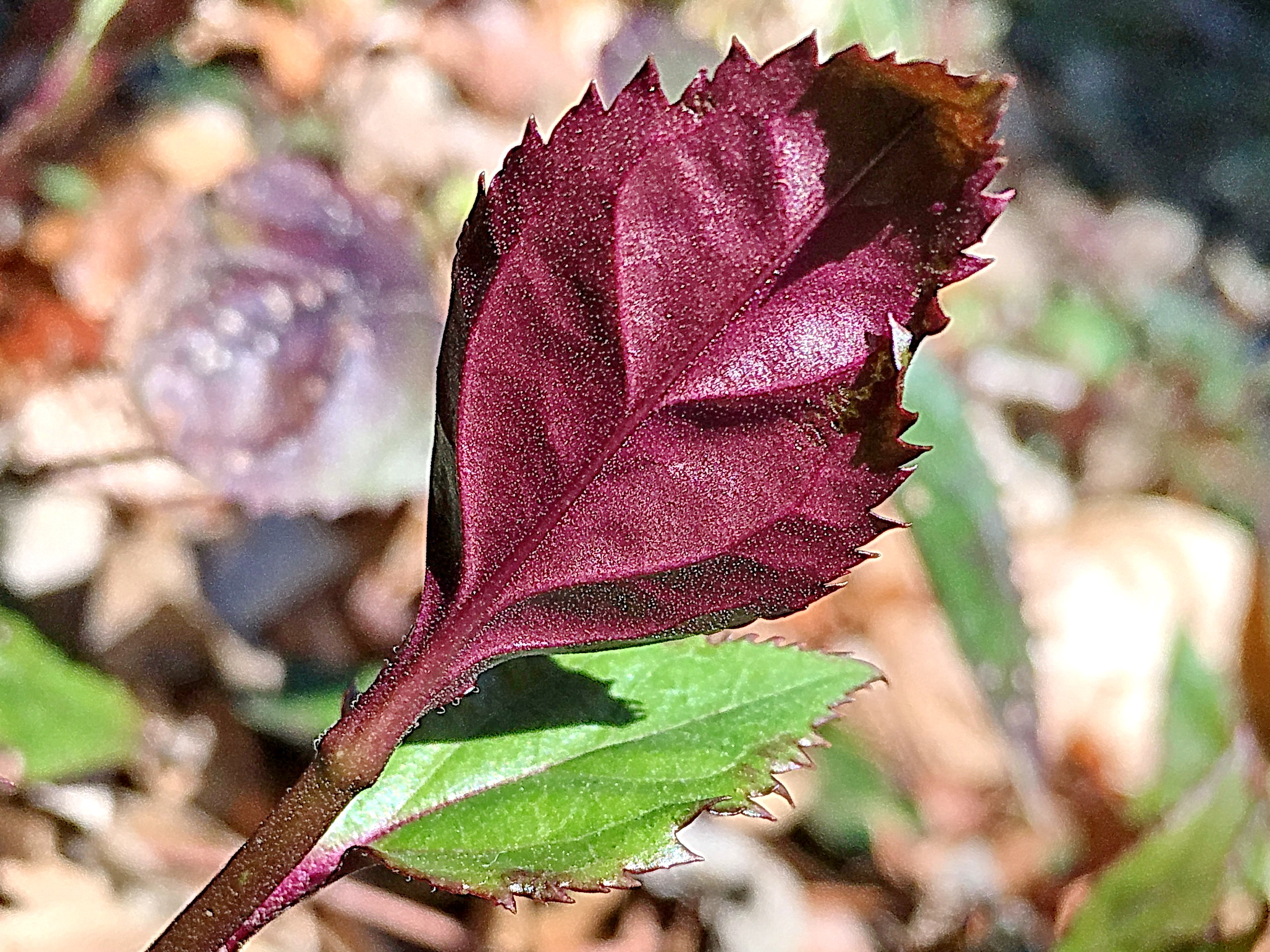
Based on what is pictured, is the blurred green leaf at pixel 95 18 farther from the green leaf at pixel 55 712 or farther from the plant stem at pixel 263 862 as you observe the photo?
the plant stem at pixel 263 862

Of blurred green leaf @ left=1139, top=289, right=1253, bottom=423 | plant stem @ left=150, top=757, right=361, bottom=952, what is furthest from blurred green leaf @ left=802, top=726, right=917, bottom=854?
blurred green leaf @ left=1139, top=289, right=1253, bottom=423

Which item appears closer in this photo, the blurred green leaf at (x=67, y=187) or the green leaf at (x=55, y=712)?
the green leaf at (x=55, y=712)

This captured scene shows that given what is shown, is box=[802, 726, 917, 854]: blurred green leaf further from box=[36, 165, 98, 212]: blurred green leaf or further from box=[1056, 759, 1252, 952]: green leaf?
box=[36, 165, 98, 212]: blurred green leaf

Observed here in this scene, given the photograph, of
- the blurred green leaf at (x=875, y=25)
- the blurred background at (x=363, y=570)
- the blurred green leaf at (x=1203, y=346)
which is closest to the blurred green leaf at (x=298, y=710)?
the blurred background at (x=363, y=570)

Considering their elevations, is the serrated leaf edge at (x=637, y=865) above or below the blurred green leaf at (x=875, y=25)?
below

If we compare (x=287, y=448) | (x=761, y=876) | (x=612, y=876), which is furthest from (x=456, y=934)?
(x=612, y=876)

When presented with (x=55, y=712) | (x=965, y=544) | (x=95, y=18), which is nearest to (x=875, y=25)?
(x=965, y=544)
